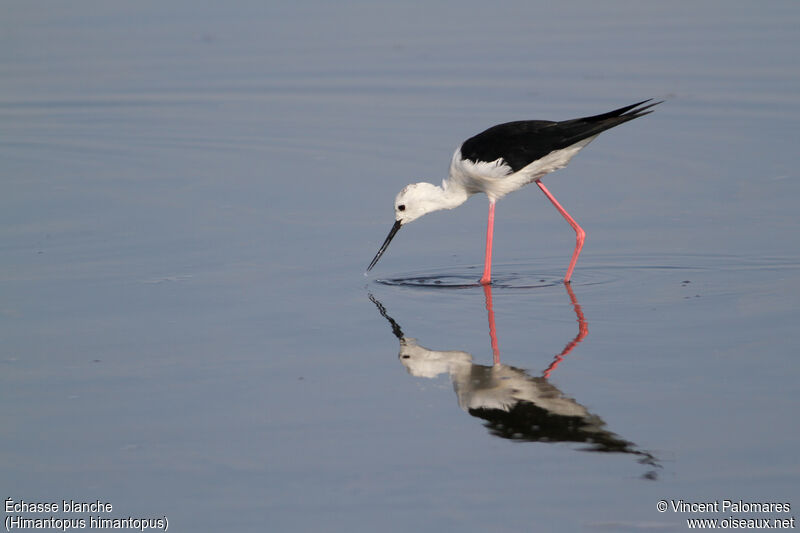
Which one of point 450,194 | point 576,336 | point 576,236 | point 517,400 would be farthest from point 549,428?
point 450,194

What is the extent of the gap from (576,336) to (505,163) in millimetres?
1600

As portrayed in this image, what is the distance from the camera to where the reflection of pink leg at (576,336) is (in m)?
5.08

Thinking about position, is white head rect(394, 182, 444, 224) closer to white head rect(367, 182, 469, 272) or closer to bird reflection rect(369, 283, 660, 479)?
white head rect(367, 182, 469, 272)

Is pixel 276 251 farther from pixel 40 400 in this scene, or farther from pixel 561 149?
pixel 40 400

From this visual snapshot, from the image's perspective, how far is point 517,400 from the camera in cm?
477

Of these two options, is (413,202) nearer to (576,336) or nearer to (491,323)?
(491,323)

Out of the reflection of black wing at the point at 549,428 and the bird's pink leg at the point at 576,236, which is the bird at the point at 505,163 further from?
the reflection of black wing at the point at 549,428

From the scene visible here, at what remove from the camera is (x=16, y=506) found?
4.00 metres

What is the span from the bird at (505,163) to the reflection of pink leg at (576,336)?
31 centimetres

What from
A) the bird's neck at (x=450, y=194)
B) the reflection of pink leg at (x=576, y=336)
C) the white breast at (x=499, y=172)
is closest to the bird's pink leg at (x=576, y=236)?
the reflection of pink leg at (x=576, y=336)

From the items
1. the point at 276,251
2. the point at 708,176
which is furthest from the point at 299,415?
the point at 708,176

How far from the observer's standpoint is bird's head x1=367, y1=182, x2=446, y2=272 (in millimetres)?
7082

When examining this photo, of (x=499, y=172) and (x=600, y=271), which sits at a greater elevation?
(x=499, y=172)

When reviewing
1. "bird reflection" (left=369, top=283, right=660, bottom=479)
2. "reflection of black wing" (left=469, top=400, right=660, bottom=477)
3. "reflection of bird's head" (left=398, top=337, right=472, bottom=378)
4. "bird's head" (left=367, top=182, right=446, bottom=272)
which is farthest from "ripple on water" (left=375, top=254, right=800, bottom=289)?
"reflection of black wing" (left=469, top=400, right=660, bottom=477)
